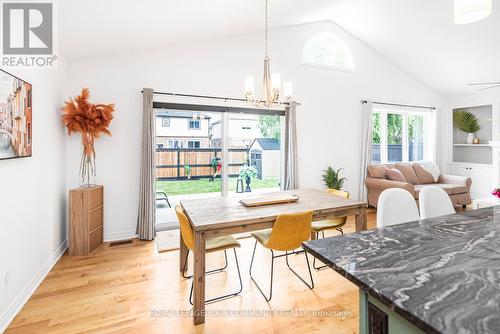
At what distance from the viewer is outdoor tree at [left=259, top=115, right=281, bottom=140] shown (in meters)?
4.43

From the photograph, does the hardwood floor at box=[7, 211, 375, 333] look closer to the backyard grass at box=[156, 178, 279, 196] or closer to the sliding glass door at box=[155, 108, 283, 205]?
the backyard grass at box=[156, 178, 279, 196]

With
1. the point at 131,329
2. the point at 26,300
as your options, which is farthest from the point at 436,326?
the point at 26,300

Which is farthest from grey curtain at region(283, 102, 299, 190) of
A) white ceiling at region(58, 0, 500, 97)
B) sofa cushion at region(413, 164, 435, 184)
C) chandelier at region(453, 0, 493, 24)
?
sofa cushion at region(413, 164, 435, 184)

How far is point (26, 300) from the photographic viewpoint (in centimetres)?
214

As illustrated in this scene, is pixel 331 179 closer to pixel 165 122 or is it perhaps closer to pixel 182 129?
pixel 182 129

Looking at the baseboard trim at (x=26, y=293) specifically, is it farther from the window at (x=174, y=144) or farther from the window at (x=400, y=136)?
the window at (x=400, y=136)

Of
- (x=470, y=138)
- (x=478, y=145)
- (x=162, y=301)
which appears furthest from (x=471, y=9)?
(x=470, y=138)

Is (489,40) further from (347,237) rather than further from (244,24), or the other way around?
(347,237)

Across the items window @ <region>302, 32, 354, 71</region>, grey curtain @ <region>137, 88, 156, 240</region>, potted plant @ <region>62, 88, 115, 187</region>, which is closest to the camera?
potted plant @ <region>62, 88, 115, 187</region>

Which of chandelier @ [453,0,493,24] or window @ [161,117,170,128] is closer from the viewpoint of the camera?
chandelier @ [453,0,493,24]

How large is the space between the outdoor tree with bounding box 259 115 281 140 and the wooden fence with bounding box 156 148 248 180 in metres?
0.51

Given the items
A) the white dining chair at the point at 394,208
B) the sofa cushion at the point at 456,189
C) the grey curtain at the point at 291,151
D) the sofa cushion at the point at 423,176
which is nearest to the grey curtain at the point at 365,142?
the sofa cushion at the point at 423,176

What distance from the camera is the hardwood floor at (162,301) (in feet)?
6.13

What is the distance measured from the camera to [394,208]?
Result: 191 cm
